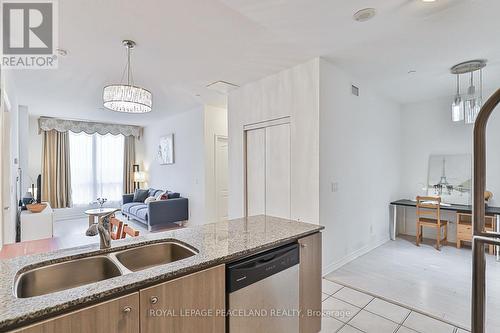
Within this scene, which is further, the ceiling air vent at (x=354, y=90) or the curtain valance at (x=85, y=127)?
the curtain valance at (x=85, y=127)

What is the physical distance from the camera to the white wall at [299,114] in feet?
10.2

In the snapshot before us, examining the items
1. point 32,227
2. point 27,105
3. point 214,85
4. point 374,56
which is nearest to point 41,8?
point 214,85

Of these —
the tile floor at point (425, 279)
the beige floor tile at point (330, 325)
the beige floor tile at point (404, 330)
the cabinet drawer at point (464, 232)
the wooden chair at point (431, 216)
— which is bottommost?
the beige floor tile at point (330, 325)

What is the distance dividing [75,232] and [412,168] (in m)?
7.08

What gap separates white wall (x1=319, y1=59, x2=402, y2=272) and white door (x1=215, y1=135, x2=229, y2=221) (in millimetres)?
2794

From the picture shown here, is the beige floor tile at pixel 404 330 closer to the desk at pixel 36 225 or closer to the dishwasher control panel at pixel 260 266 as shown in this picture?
the dishwasher control panel at pixel 260 266

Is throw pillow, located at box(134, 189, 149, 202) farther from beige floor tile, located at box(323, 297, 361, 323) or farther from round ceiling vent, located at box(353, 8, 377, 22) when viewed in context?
round ceiling vent, located at box(353, 8, 377, 22)

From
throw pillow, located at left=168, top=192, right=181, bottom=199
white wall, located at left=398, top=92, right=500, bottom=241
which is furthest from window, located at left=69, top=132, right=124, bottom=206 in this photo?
white wall, located at left=398, top=92, right=500, bottom=241

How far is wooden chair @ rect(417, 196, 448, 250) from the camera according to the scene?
3.95m

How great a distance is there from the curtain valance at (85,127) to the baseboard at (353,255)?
23.1 ft

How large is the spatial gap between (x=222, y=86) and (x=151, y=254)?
3200 millimetres

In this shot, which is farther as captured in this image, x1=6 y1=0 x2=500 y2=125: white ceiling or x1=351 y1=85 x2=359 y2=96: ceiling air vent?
x1=351 y1=85 x2=359 y2=96: ceiling air vent

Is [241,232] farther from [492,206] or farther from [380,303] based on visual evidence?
[492,206]

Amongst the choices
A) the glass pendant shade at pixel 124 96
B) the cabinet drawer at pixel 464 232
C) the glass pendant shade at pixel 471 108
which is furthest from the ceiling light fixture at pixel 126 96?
the cabinet drawer at pixel 464 232
